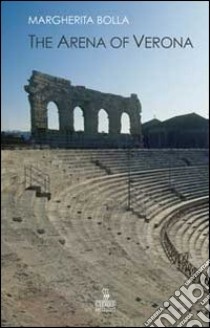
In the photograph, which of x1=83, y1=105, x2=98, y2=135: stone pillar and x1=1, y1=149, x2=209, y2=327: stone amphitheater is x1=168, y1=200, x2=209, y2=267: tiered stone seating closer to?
x1=1, y1=149, x2=209, y2=327: stone amphitheater

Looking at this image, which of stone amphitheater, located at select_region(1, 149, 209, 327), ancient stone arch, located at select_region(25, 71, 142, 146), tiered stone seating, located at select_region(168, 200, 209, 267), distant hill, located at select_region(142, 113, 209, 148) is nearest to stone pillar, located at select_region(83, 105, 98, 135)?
ancient stone arch, located at select_region(25, 71, 142, 146)

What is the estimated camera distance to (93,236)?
32.4 feet

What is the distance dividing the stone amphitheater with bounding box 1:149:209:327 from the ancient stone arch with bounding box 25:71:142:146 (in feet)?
14.9

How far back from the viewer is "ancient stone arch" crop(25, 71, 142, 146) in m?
24.0

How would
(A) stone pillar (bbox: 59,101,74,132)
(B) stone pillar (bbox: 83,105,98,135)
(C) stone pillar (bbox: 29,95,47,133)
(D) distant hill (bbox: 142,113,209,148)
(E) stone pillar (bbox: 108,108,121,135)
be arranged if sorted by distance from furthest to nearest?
(D) distant hill (bbox: 142,113,209,148), (E) stone pillar (bbox: 108,108,121,135), (B) stone pillar (bbox: 83,105,98,135), (A) stone pillar (bbox: 59,101,74,132), (C) stone pillar (bbox: 29,95,47,133)

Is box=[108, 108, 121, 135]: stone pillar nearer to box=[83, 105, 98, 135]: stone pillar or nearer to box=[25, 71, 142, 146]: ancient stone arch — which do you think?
box=[25, 71, 142, 146]: ancient stone arch

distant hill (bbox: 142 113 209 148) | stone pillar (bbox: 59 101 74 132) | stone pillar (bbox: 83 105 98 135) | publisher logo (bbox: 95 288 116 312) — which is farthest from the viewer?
distant hill (bbox: 142 113 209 148)

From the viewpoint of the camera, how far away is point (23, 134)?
2345 centimetres

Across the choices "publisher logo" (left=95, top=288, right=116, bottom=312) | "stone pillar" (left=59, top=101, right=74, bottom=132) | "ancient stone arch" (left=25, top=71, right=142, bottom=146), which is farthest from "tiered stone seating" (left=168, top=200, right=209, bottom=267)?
"stone pillar" (left=59, top=101, right=74, bottom=132)

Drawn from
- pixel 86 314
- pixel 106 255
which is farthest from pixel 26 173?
pixel 86 314

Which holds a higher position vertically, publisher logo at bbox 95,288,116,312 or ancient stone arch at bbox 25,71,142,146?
ancient stone arch at bbox 25,71,142,146

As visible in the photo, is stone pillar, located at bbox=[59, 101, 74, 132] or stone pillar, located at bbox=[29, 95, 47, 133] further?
stone pillar, located at bbox=[59, 101, 74, 132]

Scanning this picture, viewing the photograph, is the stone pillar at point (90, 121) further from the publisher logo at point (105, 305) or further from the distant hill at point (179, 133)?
the publisher logo at point (105, 305)

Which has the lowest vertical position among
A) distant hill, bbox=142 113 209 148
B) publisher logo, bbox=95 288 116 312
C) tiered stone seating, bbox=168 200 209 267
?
tiered stone seating, bbox=168 200 209 267
